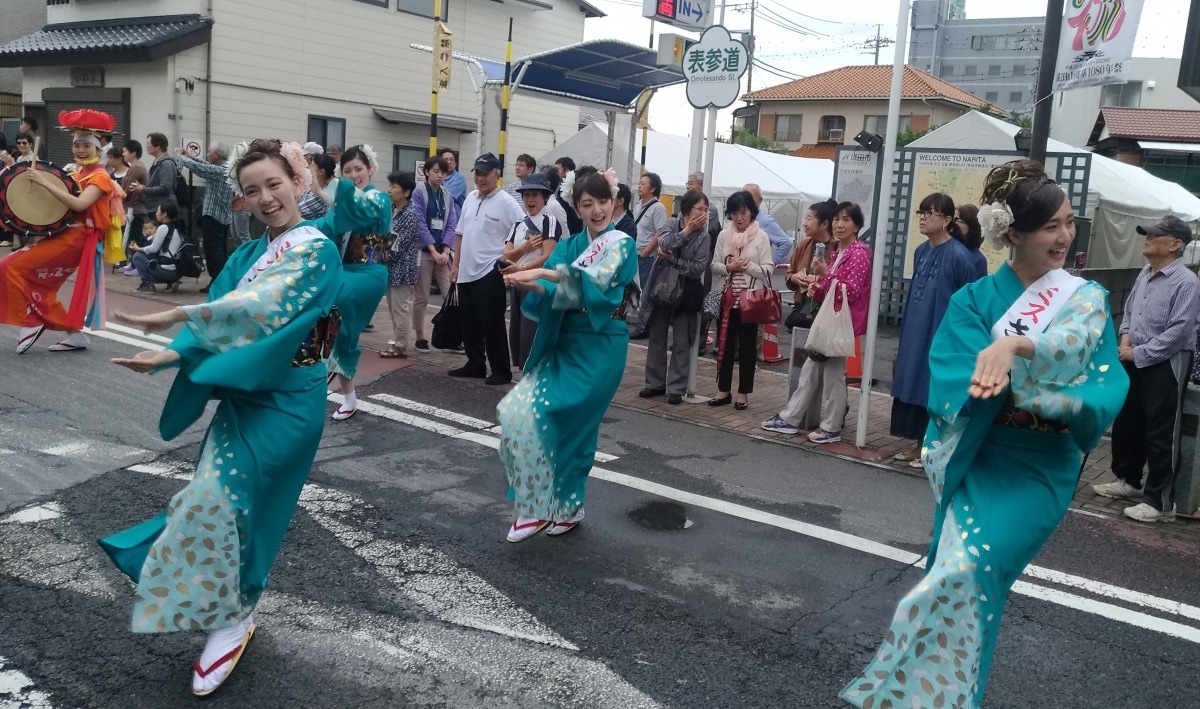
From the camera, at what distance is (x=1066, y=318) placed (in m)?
2.76

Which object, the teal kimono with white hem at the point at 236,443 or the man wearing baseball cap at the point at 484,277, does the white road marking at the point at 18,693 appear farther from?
the man wearing baseball cap at the point at 484,277

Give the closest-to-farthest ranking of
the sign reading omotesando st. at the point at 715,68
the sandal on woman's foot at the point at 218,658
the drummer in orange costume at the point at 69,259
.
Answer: the sandal on woman's foot at the point at 218,658
the drummer in orange costume at the point at 69,259
the sign reading omotesando st. at the point at 715,68

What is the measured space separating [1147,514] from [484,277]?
511 cm

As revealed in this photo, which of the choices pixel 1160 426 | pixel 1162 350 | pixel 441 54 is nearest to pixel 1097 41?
pixel 1162 350

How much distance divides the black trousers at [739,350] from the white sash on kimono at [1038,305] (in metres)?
4.54

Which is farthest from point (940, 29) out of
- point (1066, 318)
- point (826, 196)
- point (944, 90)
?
point (1066, 318)

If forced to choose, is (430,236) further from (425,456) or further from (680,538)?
(680,538)

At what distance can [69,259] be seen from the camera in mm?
7883

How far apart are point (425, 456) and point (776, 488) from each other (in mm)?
2085

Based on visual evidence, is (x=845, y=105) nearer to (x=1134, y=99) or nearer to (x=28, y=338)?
(x=1134, y=99)

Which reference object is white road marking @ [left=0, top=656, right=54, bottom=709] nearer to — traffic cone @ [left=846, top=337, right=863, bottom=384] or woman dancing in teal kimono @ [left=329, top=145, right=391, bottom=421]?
woman dancing in teal kimono @ [left=329, top=145, right=391, bottom=421]

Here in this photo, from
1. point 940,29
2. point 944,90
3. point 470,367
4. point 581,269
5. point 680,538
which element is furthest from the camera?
point 940,29

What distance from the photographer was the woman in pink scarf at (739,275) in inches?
293

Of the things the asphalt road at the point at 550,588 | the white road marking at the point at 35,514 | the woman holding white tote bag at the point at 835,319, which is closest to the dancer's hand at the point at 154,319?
the asphalt road at the point at 550,588
